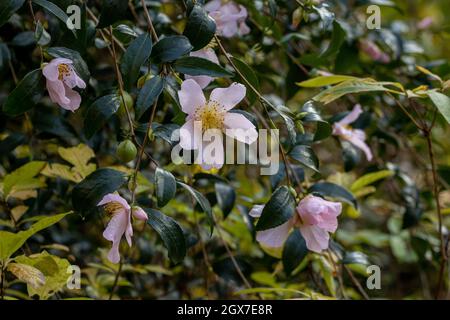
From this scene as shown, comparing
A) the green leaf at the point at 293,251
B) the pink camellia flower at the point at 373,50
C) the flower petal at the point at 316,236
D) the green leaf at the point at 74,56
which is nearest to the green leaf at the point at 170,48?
the green leaf at the point at 74,56

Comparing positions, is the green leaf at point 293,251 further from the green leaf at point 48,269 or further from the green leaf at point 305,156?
the green leaf at point 48,269

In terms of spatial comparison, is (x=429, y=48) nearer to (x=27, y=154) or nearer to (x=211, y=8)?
(x=211, y=8)

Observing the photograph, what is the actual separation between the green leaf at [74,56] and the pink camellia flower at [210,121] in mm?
154

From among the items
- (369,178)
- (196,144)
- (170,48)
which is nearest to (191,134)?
(196,144)

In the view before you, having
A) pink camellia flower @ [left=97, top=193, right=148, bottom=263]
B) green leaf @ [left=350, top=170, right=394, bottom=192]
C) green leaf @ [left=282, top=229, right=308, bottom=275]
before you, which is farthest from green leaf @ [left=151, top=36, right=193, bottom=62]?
green leaf @ [left=350, top=170, right=394, bottom=192]

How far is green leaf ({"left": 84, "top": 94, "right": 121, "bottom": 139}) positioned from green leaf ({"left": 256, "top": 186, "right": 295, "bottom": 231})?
261mm

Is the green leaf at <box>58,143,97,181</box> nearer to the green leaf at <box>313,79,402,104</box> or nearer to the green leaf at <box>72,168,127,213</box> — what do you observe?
the green leaf at <box>72,168,127,213</box>

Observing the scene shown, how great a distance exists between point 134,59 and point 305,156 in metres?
0.33

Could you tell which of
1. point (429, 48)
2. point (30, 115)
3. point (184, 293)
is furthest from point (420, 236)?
point (429, 48)

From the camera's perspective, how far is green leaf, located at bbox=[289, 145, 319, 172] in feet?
3.32

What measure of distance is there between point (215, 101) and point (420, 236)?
90 cm

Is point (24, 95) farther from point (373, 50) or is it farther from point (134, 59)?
point (373, 50)

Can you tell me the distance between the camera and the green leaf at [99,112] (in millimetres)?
876
